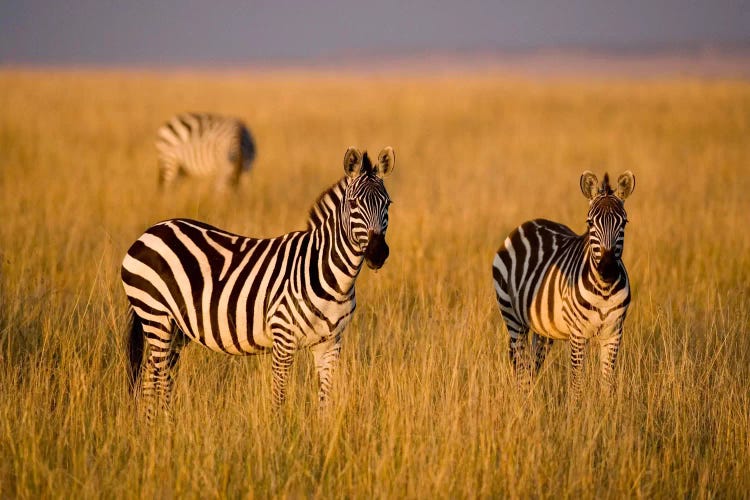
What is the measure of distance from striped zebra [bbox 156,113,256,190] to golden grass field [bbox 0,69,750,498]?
2.17 feet

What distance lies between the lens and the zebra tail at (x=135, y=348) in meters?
5.26

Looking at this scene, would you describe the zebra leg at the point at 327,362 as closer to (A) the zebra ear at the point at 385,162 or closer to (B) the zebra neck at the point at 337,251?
(B) the zebra neck at the point at 337,251

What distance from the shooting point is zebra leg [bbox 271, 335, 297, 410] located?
484 centimetres

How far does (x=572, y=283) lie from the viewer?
17.6 feet

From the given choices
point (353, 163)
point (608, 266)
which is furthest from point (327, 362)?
point (608, 266)

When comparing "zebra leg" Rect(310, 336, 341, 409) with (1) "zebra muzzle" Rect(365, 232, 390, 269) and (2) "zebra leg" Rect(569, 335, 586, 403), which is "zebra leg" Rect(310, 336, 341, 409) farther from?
(2) "zebra leg" Rect(569, 335, 586, 403)

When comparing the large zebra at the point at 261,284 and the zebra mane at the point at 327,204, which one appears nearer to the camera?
the large zebra at the point at 261,284

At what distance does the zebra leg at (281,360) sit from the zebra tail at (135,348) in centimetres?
100

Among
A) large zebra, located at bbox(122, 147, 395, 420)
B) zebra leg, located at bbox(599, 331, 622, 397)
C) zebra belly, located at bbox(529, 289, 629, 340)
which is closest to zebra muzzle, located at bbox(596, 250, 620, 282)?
zebra belly, located at bbox(529, 289, 629, 340)

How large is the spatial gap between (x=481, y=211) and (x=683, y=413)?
6.82m

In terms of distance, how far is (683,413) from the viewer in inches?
200

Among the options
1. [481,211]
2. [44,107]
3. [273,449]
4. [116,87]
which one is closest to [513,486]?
[273,449]

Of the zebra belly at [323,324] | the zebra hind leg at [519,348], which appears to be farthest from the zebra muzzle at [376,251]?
the zebra hind leg at [519,348]

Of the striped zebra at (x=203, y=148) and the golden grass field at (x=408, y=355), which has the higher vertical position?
the striped zebra at (x=203, y=148)
